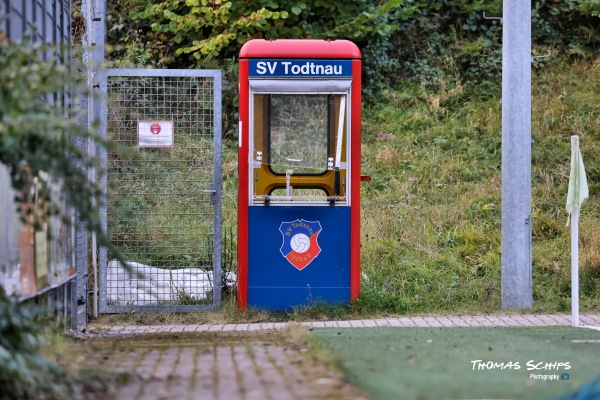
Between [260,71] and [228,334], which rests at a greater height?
[260,71]

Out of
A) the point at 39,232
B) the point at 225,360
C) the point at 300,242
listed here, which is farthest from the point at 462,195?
the point at 39,232

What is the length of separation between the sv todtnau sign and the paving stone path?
2.51 m

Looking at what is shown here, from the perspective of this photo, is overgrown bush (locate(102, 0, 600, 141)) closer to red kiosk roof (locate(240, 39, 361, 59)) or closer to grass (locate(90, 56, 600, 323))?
grass (locate(90, 56, 600, 323))

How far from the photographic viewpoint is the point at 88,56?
940 centimetres

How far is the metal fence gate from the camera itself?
9.23 m

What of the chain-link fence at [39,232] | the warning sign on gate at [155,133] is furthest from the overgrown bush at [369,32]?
the chain-link fence at [39,232]

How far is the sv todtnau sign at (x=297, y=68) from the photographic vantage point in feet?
29.6

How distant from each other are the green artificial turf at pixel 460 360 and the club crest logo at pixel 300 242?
1.52 metres

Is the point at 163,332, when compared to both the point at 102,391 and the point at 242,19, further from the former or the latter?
the point at 242,19

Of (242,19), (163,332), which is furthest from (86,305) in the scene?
(242,19)

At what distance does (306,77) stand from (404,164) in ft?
14.0

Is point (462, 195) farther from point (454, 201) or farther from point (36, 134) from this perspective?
point (36, 134)

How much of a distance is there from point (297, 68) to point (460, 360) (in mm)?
4158

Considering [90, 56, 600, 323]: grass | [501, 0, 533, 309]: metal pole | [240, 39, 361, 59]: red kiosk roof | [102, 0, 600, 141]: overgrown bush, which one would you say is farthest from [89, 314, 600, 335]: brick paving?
[102, 0, 600, 141]: overgrown bush
